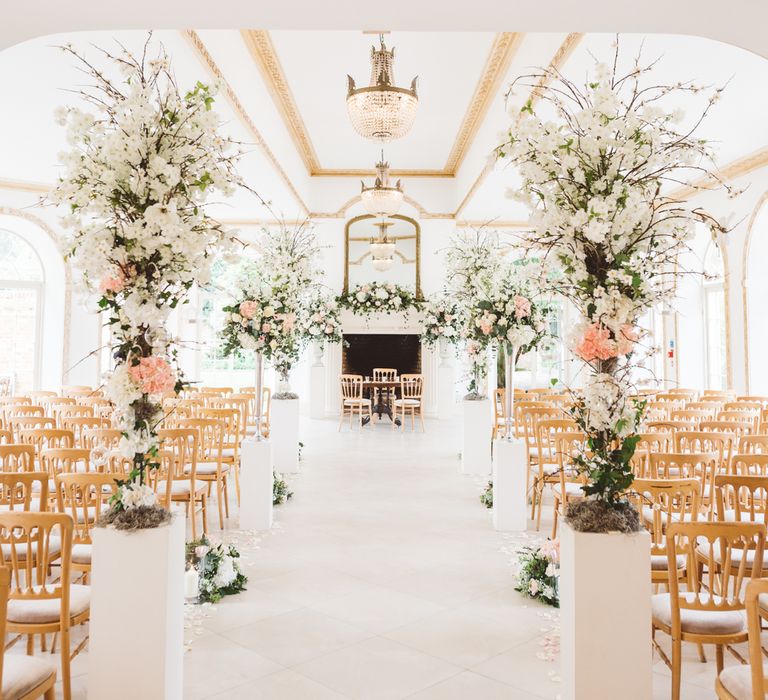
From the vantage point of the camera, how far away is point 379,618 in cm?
395

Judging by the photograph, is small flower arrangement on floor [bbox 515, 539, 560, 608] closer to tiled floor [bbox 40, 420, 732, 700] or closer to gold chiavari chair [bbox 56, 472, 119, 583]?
tiled floor [bbox 40, 420, 732, 700]

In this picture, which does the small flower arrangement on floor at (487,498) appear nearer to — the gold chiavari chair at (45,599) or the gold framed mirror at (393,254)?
the gold chiavari chair at (45,599)

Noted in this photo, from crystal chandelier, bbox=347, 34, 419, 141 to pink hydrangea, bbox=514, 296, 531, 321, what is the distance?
2.36 metres

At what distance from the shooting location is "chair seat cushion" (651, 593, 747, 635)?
9.13 ft

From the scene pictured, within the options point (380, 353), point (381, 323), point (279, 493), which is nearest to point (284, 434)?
point (279, 493)

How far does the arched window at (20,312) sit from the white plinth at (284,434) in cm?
665

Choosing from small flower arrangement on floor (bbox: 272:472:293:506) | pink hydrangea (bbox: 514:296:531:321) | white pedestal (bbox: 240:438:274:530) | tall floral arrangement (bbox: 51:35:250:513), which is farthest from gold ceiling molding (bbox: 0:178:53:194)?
tall floral arrangement (bbox: 51:35:250:513)

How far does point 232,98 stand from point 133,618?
6390mm

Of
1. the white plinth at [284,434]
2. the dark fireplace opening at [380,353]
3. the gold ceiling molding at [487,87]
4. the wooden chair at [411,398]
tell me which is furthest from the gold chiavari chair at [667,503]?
the dark fireplace opening at [380,353]

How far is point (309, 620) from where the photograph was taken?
3918mm

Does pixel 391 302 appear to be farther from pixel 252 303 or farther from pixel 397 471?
pixel 252 303

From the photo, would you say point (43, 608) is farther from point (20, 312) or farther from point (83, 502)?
point (20, 312)

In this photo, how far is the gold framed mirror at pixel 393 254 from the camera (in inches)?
615

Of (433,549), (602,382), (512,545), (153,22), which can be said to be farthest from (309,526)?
(153,22)
